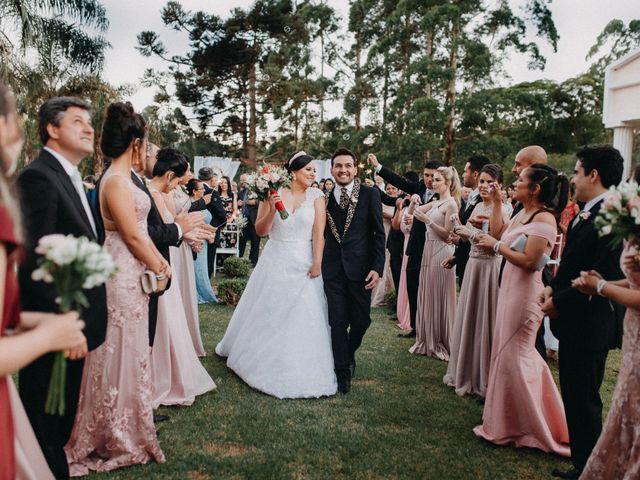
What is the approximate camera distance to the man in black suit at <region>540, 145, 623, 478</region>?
353cm

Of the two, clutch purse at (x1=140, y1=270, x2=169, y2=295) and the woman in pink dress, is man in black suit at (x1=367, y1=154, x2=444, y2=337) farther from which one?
the woman in pink dress

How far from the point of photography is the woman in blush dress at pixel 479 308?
18.3 ft

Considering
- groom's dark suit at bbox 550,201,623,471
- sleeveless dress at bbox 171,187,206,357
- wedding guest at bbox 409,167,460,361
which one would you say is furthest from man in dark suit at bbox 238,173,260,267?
groom's dark suit at bbox 550,201,623,471

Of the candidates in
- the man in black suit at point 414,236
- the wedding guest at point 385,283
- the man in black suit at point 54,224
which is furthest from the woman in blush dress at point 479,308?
the wedding guest at point 385,283

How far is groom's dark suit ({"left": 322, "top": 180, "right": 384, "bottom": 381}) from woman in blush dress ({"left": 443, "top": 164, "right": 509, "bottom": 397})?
3.21 ft

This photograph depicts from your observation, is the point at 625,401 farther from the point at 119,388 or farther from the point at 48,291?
the point at 119,388

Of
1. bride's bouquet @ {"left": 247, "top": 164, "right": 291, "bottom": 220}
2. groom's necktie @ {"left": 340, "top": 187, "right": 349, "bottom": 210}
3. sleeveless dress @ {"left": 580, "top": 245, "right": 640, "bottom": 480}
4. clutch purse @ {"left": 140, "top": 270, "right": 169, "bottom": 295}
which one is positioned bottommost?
sleeveless dress @ {"left": 580, "top": 245, "right": 640, "bottom": 480}

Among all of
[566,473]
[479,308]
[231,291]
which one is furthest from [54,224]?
[231,291]

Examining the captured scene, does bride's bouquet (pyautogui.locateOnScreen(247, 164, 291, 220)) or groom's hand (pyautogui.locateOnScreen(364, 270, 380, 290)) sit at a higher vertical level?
bride's bouquet (pyautogui.locateOnScreen(247, 164, 291, 220))

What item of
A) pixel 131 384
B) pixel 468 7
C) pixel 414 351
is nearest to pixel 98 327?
pixel 131 384

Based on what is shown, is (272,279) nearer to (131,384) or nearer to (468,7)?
(131,384)

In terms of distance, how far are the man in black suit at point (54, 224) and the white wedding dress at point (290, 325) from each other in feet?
8.51

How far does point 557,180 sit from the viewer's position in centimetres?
434

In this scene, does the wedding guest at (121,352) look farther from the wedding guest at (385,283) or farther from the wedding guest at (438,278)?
the wedding guest at (385,283)
